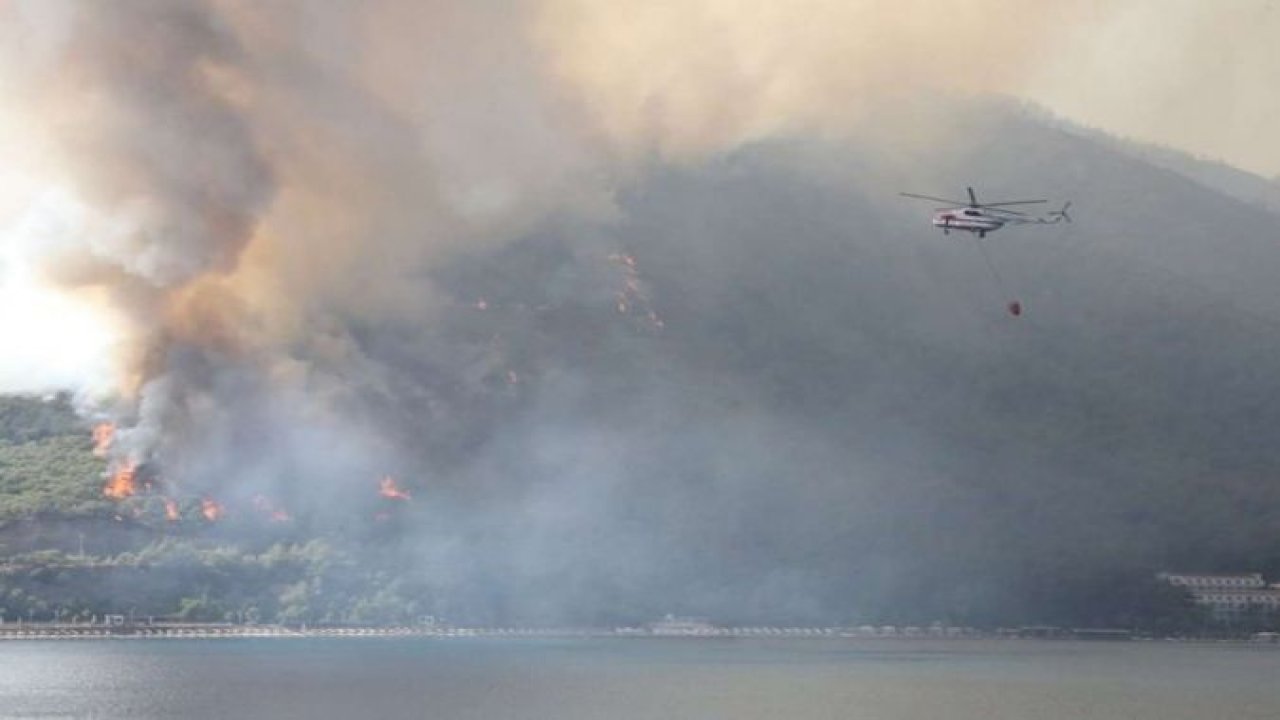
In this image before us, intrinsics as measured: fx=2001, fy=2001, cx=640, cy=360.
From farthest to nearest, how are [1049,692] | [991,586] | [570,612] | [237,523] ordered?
1. [991,586]
2. [570,612]
3. [237,523]
4. [1049,692]

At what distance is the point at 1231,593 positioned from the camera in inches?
6624

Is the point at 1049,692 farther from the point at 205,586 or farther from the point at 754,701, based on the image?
the point at 205,586

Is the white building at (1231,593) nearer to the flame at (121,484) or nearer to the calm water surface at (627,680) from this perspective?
the calm water surface at (627,680)

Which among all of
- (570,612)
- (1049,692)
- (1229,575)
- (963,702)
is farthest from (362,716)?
(1229,575)

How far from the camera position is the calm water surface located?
99688 millimetres

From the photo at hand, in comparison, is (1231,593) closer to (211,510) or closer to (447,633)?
(447,633)

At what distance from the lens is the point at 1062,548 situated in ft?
514

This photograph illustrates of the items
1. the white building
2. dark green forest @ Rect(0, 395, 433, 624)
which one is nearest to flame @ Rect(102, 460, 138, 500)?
dark green forest @ Rect(0, 395, 433, 624)

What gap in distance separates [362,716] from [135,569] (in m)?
42.9

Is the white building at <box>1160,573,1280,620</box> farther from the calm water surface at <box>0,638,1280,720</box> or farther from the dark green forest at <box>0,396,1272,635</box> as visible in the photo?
the dark green forest at <box>0,396,1272,635</box>

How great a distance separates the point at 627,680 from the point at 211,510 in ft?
101

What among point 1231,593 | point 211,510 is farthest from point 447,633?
point 1231,593

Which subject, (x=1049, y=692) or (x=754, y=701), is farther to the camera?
(x=1049, y=692)

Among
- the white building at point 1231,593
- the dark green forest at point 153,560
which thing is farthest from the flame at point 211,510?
the white building at point 1231,593
